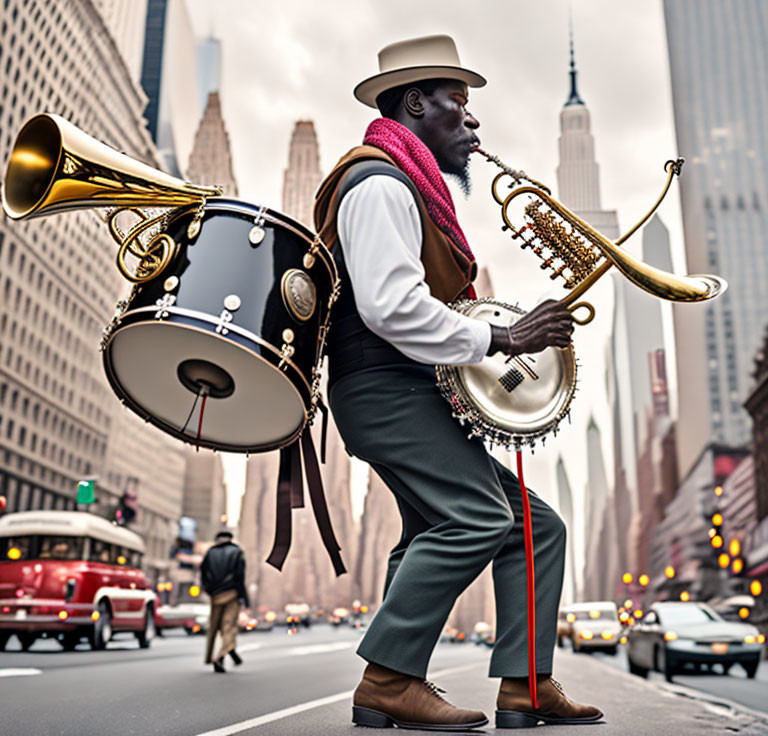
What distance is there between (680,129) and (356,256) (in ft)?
568

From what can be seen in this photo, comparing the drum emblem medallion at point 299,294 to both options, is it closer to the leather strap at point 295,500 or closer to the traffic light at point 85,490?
the leather strap at point 295,500

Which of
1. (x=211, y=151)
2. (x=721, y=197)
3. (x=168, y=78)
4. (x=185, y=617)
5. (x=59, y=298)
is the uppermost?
(x=211, y=151)

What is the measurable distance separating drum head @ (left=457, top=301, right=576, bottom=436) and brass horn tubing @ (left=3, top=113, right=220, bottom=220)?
1.08 m

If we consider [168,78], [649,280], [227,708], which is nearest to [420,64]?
[649,280]

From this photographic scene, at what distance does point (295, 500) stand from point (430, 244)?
105 centimetres

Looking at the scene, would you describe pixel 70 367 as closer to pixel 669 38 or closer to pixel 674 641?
pixel 674 641

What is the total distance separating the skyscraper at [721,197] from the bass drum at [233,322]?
422 ft

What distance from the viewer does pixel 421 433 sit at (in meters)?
3.15

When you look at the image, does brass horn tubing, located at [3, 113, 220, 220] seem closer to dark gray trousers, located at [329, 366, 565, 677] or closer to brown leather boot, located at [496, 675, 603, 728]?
dark gray trousers, located at [329, 366, 565, 677]

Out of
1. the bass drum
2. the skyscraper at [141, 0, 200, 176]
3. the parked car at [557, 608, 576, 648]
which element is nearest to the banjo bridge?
the bass drum

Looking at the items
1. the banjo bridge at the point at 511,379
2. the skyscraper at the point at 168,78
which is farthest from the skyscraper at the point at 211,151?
the banjo bridge at the point at 511,379

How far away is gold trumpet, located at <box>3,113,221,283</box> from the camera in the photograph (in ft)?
9.70

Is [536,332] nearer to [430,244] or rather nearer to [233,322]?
[430,244]

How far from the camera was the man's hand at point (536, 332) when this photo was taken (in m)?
3.07
